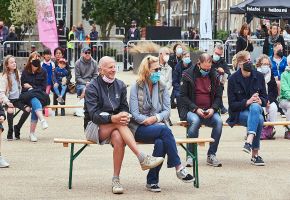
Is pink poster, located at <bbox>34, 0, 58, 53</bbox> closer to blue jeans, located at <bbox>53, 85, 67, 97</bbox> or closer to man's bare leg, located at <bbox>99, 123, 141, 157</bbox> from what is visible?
blue jeans, located at <bbox>53, 85, 67, 97</bbox>

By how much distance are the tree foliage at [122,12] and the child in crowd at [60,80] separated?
38790mm

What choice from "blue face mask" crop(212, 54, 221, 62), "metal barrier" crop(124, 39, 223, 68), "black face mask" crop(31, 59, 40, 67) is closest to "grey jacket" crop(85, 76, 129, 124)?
"black face mask" crop(31, 59, 40, 67)

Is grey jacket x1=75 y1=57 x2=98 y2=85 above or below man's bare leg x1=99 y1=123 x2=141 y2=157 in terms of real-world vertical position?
above

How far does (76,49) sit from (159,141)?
2374 cm

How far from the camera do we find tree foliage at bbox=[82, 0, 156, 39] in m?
60.8

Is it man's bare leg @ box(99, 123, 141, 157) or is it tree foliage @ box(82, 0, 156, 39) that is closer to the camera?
man's bare leg @ box(99, 123, 141, 157)

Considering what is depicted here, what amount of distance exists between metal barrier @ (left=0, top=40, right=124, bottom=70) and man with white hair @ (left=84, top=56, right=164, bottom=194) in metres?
22.1

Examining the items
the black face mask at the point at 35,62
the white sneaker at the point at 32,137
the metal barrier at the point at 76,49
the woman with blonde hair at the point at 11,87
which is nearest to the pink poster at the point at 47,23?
the metal barrier at the point at 76,49

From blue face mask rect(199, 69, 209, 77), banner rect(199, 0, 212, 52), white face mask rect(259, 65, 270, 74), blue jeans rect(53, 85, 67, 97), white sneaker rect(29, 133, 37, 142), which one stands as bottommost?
white sneaker rect(29, 133, 37, 142)

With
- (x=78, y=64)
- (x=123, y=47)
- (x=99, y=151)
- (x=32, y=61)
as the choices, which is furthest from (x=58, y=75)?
(x=123, y=47)

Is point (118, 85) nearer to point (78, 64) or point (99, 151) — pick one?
point (99, 151)

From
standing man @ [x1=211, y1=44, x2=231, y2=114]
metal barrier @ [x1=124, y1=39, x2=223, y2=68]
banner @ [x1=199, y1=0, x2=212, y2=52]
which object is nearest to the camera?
standing man @ [x1=211, y1=44, x2=231, y2=114]

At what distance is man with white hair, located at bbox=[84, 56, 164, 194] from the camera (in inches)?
434

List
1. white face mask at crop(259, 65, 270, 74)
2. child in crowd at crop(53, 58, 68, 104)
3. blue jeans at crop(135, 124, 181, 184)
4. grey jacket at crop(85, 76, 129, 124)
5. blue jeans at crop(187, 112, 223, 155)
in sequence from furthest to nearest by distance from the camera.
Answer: child in crowd at crop(53, 58, 68, 104) → white face mask at crop(259, 65, 270, 74) → blue jeans at crop(187, 112, 223, 155) → grey jacket at crop(85, 76, 129, 124) → blue jeans at crop(135, 124, 181, 184)
